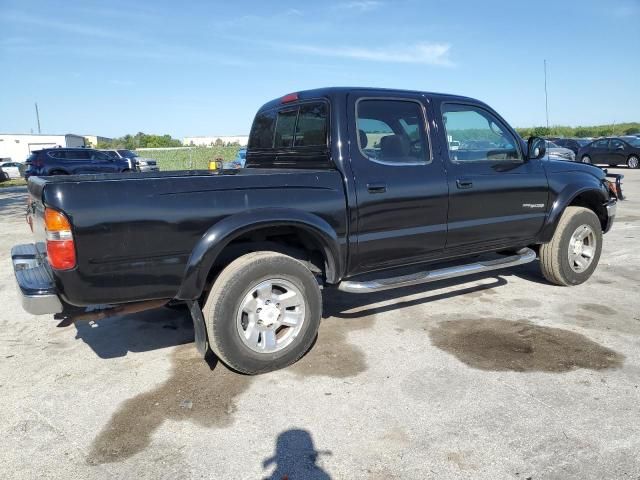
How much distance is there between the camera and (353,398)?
3.18m

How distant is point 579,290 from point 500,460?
338 cm

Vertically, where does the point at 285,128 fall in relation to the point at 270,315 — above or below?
above

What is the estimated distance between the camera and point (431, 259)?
4379 mm

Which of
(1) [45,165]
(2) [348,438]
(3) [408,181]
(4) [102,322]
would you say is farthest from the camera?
(1) [45,165]

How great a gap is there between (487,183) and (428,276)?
1.03 meters

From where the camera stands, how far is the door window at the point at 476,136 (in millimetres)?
4402

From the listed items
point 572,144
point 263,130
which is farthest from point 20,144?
point 263,130

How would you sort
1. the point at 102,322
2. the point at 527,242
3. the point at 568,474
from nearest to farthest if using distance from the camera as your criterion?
the point at 568,474
the point at 102,322
the point at 527,242

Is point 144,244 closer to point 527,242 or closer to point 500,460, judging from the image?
point 500,460

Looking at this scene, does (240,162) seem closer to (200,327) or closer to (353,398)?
(200,327)

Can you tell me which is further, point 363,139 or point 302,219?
point 363,139

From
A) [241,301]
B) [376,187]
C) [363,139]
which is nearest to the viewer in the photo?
[241,301]

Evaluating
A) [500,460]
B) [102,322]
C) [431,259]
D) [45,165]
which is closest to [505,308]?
[431,259]

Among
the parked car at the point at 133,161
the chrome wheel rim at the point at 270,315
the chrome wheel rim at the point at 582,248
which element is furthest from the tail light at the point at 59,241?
the parked car at the point at 133,161
